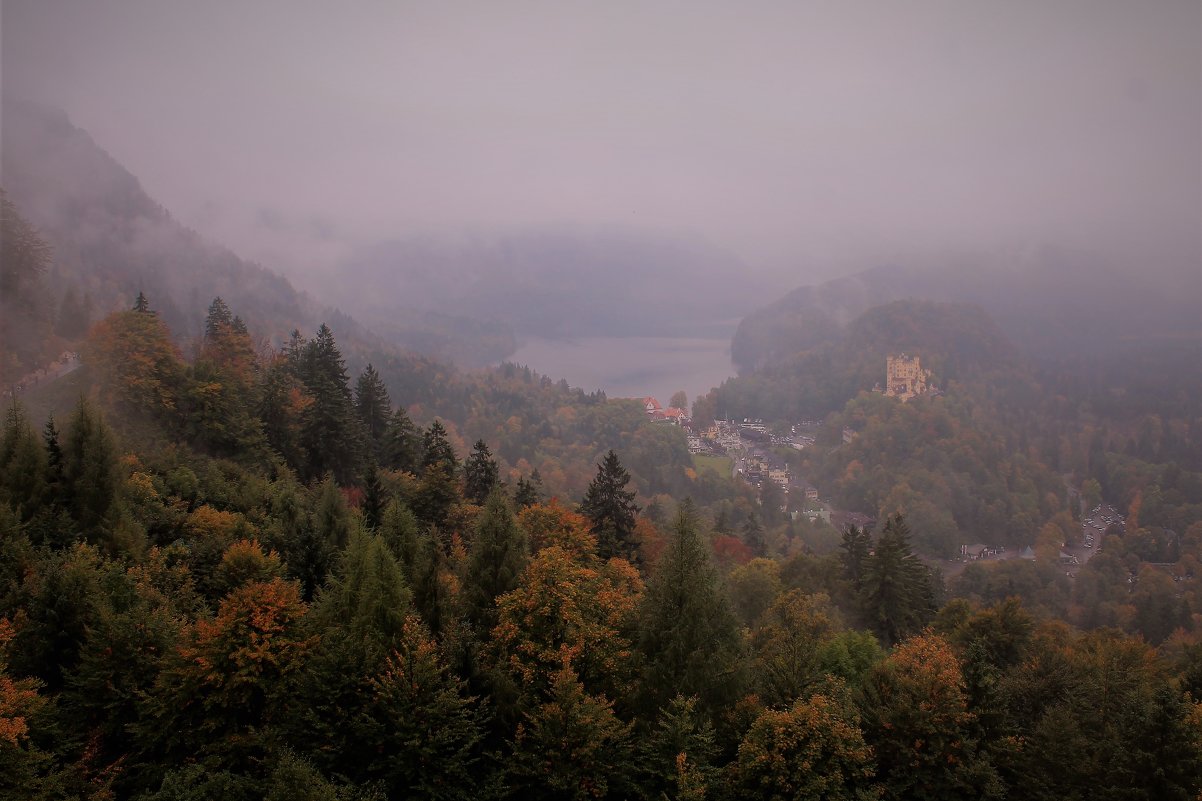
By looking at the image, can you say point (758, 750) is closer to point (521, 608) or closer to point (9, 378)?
point (521, 608)

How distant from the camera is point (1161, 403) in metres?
165

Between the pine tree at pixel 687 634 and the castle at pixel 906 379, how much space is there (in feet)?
605

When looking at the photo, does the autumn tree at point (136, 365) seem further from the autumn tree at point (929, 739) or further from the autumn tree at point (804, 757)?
the autumn tree at point (929, 739)

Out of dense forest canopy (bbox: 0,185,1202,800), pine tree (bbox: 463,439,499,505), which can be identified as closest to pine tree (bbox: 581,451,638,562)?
dense forest canopy (bbox: 0,185,1202,800)

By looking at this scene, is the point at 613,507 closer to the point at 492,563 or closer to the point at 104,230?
the point at 492,563

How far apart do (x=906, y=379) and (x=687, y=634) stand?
194 m

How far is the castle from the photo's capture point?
609 feet

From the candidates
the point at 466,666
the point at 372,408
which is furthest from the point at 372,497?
the point at 372,408

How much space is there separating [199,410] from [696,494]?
273ft

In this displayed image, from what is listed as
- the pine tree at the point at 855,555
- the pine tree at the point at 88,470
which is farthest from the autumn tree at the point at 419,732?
the pine tree at the point at 855,555

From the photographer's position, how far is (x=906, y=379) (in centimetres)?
18750

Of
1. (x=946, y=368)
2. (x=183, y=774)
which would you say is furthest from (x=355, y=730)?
(x=946, y=368)

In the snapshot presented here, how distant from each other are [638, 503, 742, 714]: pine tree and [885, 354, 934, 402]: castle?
184266 mm

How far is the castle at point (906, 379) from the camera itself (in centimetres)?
18562
